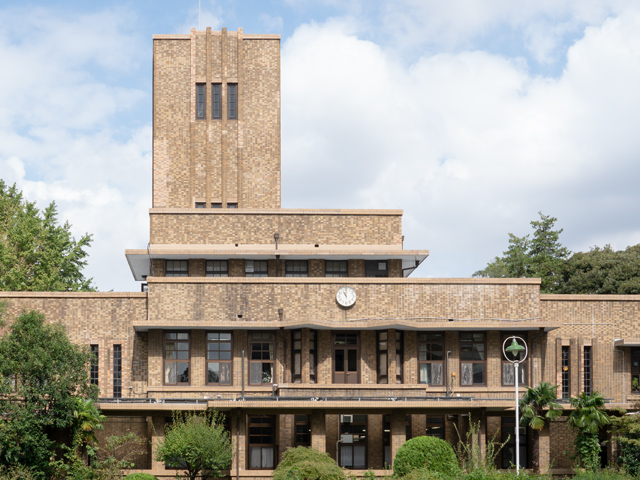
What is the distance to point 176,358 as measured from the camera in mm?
36719

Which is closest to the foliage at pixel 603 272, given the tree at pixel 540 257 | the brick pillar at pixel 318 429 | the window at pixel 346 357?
the tree at pixel 540 257

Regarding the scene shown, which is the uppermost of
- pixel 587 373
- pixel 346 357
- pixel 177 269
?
pixel 177 269

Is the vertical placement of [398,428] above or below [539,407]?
below

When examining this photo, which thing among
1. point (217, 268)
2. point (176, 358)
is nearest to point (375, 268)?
point (217, 268)

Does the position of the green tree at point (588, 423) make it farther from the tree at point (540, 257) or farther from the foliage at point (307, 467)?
the tree at point (540, 257)

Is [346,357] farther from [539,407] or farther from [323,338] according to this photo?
[539,407]

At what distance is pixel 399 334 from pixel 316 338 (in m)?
3.56

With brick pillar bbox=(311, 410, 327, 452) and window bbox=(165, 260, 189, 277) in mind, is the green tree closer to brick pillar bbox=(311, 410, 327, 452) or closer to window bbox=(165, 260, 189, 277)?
brick pillar bbox=(311, 410, 327, 452)

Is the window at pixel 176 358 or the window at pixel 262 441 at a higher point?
the window at pixel 176 358

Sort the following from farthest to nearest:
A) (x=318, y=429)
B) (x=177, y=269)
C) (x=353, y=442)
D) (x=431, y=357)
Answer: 1. (x=177, y=269)
2. (x=431, y=357)
3. (x=353, y=442)
4. (x=318, y=429)

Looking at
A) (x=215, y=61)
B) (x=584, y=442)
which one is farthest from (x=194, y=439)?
(x=215, y=61)

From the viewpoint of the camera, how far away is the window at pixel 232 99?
44.4m

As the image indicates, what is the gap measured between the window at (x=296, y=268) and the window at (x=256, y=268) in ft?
3.04

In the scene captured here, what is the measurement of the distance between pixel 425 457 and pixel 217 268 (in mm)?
14604
